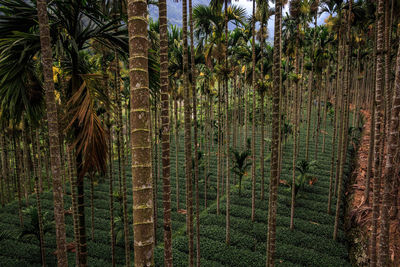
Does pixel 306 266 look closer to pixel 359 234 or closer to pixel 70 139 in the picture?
pixel 359 234

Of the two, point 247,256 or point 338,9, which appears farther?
point 338,9

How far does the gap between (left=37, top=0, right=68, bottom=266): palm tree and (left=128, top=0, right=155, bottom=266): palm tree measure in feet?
7.04

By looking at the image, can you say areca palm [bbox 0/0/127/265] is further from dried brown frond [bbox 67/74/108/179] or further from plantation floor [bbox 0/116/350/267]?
plantation floor [bbox 0/116/350/267]

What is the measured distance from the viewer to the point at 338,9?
1126 centimetres

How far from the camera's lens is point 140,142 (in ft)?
6.68

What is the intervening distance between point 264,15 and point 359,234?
1036cm

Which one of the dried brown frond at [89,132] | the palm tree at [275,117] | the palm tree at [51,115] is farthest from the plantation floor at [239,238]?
the dried brown frond at [89,132]

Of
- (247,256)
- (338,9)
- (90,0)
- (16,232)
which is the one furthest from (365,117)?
(16,232)

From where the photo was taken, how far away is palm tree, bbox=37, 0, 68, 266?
3430 mm

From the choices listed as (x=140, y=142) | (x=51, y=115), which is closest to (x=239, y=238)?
(x=51, y=115)

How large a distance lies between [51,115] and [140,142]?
2296 millimetres

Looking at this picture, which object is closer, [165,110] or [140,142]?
[140,142]

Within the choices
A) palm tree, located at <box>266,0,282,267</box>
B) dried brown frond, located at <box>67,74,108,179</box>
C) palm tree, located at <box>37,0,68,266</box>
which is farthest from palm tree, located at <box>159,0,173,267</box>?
palm tree, located at <box>266,0,282,267</box>

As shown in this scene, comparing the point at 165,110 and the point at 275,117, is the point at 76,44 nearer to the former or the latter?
the point at 165,110
